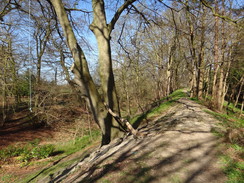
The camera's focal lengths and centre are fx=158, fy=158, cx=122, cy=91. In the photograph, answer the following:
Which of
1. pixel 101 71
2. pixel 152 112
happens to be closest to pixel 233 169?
pixel 101 71

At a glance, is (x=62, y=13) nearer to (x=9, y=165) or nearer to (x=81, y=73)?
(x=81, y=73)

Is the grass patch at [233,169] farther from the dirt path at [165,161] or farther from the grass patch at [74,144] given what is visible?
the grass patch at [74,144]

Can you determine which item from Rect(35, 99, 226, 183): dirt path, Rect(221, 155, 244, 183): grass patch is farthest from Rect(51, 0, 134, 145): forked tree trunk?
Rect(221, 155, 244, 183): grass patch

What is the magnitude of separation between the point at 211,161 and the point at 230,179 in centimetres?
49

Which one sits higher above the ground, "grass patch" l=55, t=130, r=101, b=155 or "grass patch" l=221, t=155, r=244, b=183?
"grass patch" l=221, t=155, r=244, b=183

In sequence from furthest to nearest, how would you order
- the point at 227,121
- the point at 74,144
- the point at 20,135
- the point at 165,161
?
the point at 20,135
the point at 74,144
the point at 227,121
the point at 165,161

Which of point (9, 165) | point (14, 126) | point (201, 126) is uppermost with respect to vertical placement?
point (201, 126)

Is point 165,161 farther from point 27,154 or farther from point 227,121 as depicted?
point 27,154

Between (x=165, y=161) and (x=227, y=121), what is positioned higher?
(x=227, y=121)

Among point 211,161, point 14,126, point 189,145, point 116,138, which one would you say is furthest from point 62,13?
point 14,126

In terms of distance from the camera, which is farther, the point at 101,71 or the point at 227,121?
the point at 227,121

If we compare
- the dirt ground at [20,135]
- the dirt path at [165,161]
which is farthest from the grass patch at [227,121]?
the dirt ground at [20,135]

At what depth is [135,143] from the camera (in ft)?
12.7

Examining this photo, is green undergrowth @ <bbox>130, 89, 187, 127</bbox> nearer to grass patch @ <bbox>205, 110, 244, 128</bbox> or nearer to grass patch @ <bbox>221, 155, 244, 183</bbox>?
grass patch @ <bbox>205, 110, 244, 128</bbox>
